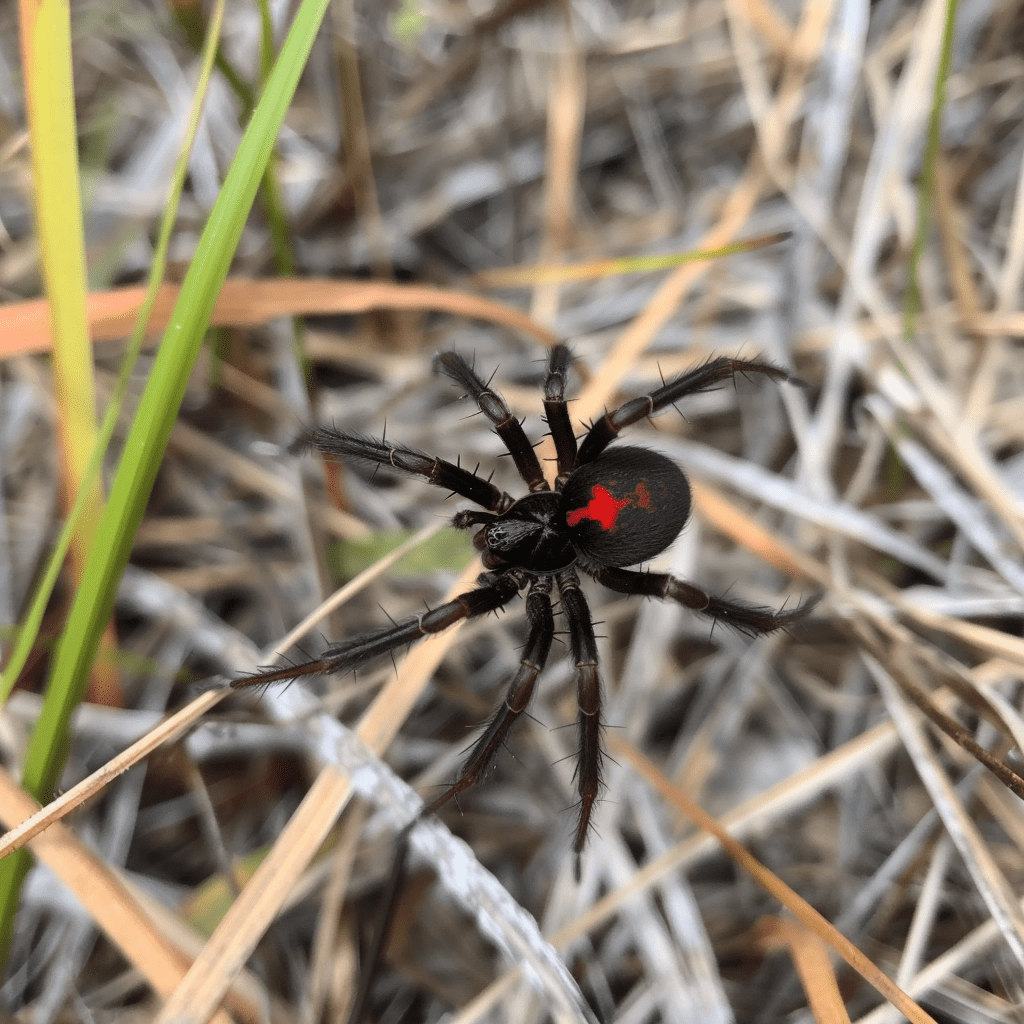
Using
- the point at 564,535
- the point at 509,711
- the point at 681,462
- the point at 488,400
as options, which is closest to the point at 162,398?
the point at 488,400

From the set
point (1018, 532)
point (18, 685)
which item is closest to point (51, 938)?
point (18, 685)

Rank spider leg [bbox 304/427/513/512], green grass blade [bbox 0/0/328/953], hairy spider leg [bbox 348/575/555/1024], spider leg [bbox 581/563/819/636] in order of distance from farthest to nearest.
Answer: spider leg [bbox 304/427/513/512] < spider leg [bbox 581/563/819/636] < hairy spider leg [bbox 348/575/555/1024] < green grass blade [bbox 0/0/328/953]

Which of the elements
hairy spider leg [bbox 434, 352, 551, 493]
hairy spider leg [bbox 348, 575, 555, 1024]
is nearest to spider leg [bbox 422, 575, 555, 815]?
hairy spider leg [bbox 348, 575, 555, 1024]

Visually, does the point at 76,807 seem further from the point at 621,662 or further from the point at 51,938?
the point at 621,662

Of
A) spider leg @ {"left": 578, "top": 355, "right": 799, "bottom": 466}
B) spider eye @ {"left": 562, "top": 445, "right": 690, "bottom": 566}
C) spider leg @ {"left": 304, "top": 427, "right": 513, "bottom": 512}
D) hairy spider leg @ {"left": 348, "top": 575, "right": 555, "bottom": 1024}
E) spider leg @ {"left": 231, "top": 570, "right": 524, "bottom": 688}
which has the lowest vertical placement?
hairy spider leg @ {"left": 348, "top": 575, "right": 555, "bottom": 1024}

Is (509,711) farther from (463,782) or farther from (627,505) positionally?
(627,505)

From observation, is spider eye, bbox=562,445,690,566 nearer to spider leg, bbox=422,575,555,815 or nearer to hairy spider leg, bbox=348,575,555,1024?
spider leg, bbox=422,575,555,815
